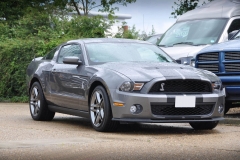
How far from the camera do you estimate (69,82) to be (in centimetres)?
985

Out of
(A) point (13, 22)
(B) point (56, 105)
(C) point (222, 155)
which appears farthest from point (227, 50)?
(A) point (13, 22)

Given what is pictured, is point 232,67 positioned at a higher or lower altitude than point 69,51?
lower

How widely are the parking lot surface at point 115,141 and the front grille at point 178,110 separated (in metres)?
0.28

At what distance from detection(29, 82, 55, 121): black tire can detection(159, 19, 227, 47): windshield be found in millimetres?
3636

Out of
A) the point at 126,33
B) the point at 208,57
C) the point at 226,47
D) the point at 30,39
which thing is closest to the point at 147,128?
the point at 208,57

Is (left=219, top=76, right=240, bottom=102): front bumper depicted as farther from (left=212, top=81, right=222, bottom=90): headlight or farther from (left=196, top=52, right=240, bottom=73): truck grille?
(left=212, top=81, right=222, bottom=90): headlight

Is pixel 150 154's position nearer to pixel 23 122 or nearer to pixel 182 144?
pixel 182 144

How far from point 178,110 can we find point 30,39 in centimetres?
944

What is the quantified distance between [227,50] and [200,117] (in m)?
2.27

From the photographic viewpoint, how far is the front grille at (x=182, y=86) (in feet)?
27.8

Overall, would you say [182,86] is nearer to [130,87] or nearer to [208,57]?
[130,87]

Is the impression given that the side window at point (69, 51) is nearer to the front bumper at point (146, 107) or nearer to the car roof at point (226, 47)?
the front bumper at point (146, 107)

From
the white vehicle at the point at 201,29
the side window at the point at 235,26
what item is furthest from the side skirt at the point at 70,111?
the side window at the point at 235,26

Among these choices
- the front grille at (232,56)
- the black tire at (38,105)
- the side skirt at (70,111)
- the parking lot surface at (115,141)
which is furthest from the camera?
the black tire at (38,105)
